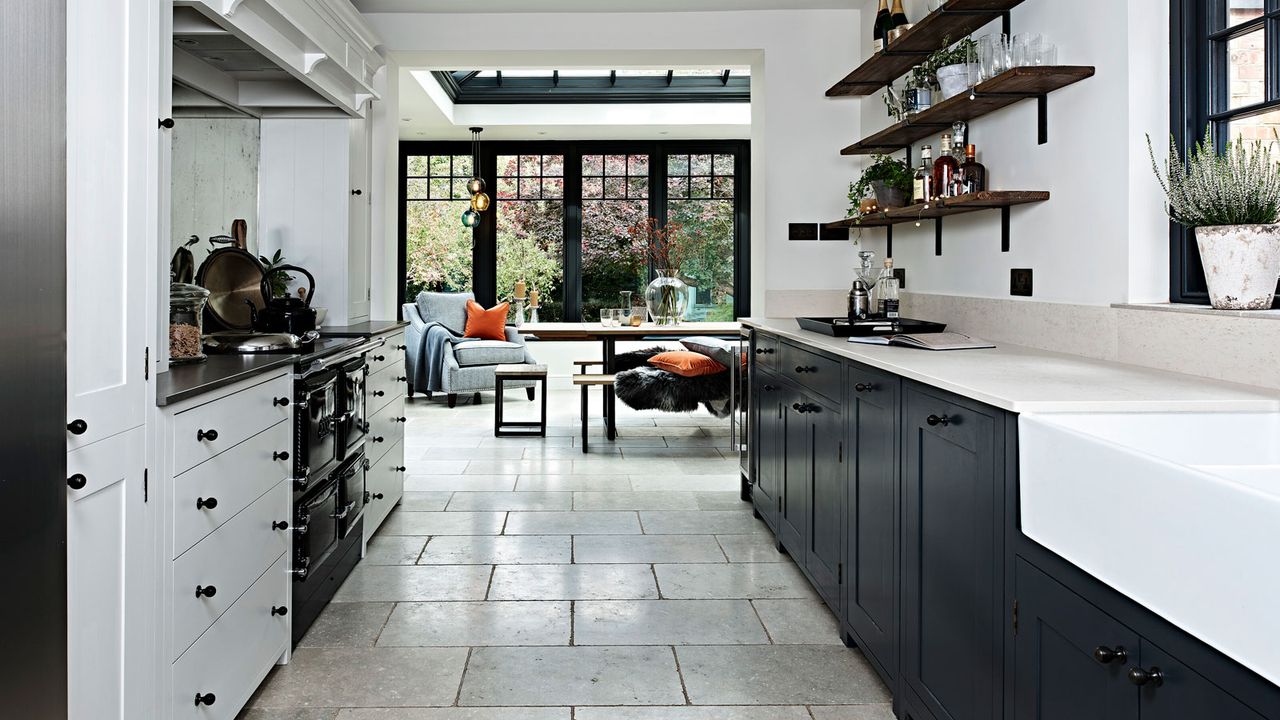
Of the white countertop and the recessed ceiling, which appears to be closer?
the white countertop

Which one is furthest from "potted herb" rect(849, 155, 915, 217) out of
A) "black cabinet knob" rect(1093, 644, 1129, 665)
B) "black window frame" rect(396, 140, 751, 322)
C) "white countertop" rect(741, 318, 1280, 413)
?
"black window frame" rect(396, 140, 751, 322)

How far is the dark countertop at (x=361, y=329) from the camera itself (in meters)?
4.02

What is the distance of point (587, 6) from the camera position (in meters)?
5.14

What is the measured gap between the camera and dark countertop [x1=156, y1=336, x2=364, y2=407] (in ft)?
6.64

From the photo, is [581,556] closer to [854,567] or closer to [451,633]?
[451,633]

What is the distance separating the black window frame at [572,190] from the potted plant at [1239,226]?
7.79 metres

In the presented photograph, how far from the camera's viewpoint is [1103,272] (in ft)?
8.95

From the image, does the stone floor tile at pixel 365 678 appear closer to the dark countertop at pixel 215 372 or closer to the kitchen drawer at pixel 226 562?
the kitchen drawer at pixel 226 562

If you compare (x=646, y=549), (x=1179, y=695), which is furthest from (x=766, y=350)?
(x=1179, y=695)

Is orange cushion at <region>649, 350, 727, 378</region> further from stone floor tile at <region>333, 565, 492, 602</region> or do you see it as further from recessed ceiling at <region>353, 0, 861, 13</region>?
stone floor tile at <region>333, 565, 492, 602</region>

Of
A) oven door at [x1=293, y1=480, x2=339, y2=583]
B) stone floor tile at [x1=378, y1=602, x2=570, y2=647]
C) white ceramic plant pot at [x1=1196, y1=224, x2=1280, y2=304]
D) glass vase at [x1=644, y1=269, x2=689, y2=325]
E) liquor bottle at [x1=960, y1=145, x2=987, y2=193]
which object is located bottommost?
stone floor tile at [x1=378, y1=602, x2=570, y2=647]

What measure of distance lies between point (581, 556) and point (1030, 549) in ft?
8.35

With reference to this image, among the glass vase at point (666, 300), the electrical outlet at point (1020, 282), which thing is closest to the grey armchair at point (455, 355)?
the glass vase at point (666, 300)

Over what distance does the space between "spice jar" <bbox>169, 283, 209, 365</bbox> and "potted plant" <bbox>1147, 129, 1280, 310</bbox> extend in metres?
2.50
